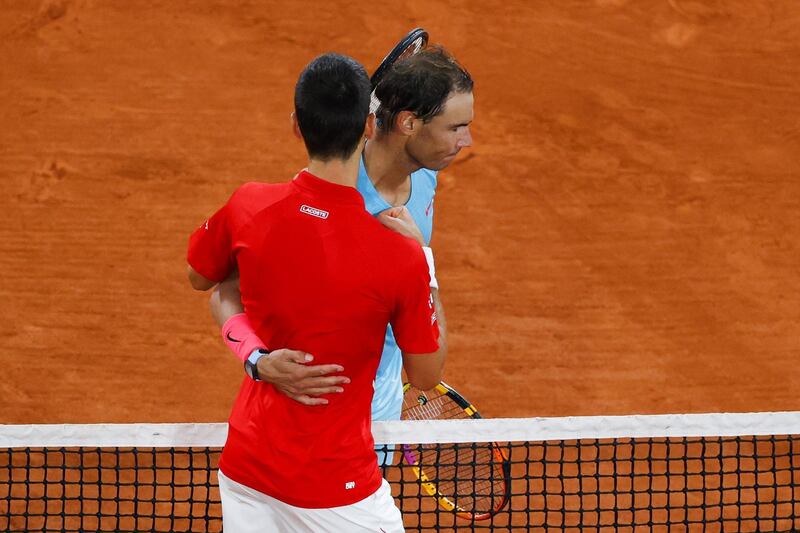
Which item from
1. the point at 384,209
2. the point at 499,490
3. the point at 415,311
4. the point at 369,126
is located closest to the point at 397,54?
the point at 384,209

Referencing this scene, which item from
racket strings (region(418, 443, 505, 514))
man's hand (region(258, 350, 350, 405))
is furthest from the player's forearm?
racket strings (region(418, 443, 505, 514))

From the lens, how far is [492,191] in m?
7.21

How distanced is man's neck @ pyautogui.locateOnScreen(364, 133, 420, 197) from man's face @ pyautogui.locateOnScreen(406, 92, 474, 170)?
0.29 ft

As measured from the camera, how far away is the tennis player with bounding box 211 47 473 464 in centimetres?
316

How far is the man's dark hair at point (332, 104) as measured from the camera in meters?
2.90

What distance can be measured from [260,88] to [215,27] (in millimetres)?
644

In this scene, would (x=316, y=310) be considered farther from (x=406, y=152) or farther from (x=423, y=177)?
(x=423, y=177)

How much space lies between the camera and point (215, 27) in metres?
7.80

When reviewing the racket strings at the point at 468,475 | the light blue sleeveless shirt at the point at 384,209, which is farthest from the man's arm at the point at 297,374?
the racket strings at the point at 468,475

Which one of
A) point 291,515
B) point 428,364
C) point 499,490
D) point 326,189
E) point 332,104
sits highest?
point 332,104

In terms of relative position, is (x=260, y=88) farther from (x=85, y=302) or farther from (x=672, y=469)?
(x=672, y=469)

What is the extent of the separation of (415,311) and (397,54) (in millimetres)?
1330

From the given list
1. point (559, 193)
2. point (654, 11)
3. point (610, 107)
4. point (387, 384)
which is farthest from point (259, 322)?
point (654, 11)

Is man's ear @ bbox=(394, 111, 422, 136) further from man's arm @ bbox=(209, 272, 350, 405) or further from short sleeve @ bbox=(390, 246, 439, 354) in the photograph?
man's arm @ bbox=(209, 272, 350, 405)
